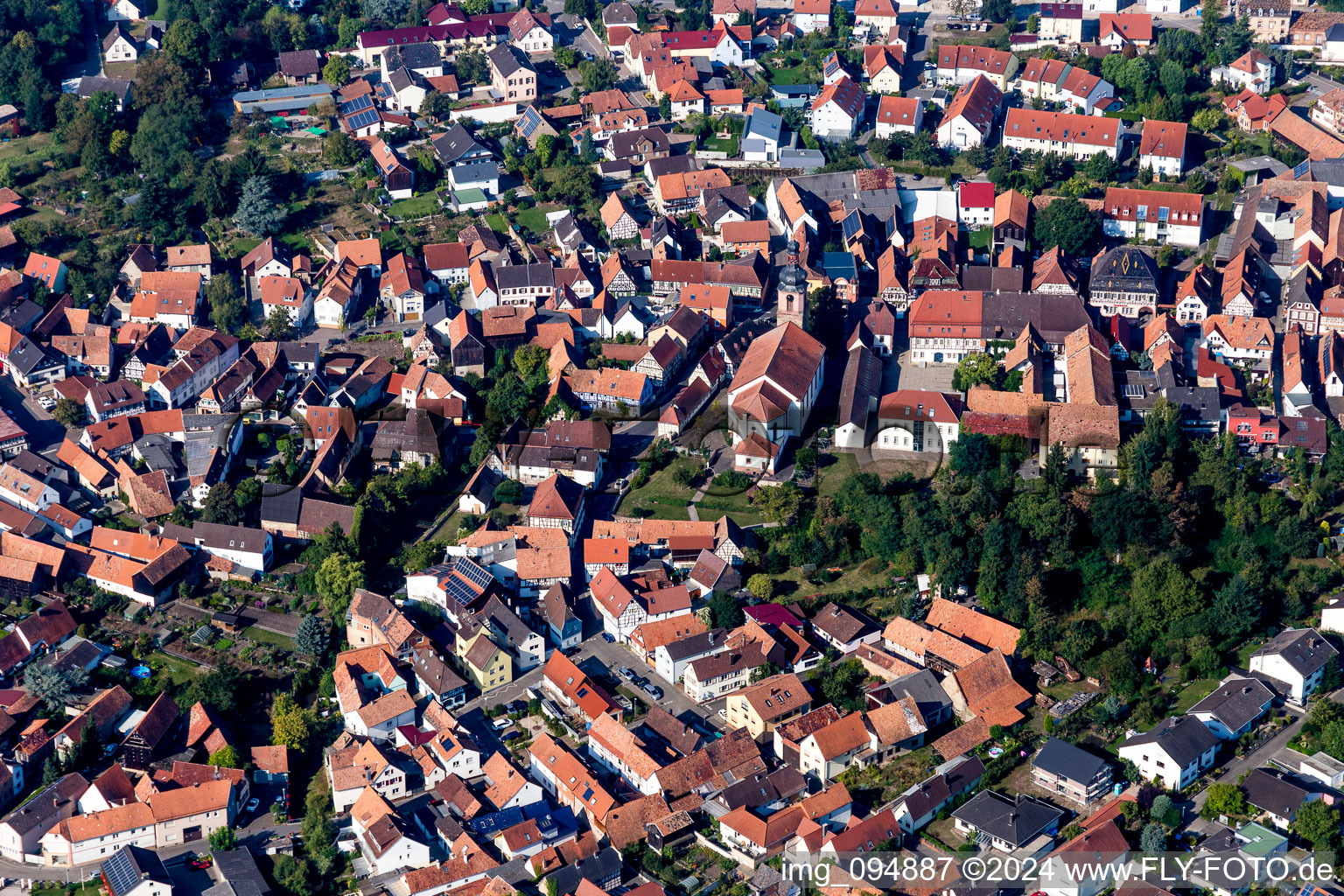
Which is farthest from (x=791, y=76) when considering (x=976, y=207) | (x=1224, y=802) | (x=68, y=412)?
(x=1224, y=802)

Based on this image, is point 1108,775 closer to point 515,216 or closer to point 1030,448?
point 1030,448

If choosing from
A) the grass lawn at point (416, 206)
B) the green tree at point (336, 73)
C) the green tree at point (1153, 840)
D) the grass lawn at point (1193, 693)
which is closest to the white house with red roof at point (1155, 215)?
the grass lawn at point (1193, 693)

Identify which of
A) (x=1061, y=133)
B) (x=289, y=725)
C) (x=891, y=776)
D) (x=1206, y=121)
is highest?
(x=1061, y=133)

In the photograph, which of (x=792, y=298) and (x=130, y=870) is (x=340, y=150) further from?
(x=130, y=870)

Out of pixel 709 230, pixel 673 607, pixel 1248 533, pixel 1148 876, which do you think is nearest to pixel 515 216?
pixel 709 230

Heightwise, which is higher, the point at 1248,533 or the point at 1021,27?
the point at 1021,27

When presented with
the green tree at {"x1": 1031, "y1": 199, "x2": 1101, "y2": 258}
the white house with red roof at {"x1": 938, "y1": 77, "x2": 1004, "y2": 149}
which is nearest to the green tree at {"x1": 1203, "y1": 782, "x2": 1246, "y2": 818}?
the green tree at {"x1": 1031, "y1": 199, "x2": 1101, "y2": 258}
